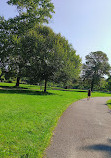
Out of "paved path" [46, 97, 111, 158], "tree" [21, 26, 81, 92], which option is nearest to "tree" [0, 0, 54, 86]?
"tree" [21, 26, 81, 92]

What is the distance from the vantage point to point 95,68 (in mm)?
49219

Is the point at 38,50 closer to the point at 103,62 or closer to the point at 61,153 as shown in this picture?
the point at 61,153

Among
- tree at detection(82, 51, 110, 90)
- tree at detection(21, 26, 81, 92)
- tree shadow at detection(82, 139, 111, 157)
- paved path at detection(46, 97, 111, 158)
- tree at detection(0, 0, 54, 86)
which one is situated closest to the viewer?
paved path at detection(46, 97, 111, 158)

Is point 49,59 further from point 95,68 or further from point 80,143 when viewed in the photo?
point 95,68

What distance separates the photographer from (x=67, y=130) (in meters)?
6.26

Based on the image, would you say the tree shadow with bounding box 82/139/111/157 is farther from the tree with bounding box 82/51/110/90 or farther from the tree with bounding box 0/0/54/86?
the tree with bounding box 82/51/110/90

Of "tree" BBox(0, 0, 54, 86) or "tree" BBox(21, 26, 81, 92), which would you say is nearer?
"tree" BBox(0, 0, 54, 86)

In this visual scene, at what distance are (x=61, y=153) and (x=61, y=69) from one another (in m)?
20.2

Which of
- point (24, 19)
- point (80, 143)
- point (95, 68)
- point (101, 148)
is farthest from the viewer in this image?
point (95, 68)

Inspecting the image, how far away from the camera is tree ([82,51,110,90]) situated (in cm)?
4888

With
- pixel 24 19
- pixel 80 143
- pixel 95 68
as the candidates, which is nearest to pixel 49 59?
pixel 24 19

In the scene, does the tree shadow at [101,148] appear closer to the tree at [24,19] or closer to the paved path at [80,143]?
the paved path at [80,143]

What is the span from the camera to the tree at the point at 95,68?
160ft

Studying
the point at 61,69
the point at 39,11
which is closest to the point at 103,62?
the point at 61,69
